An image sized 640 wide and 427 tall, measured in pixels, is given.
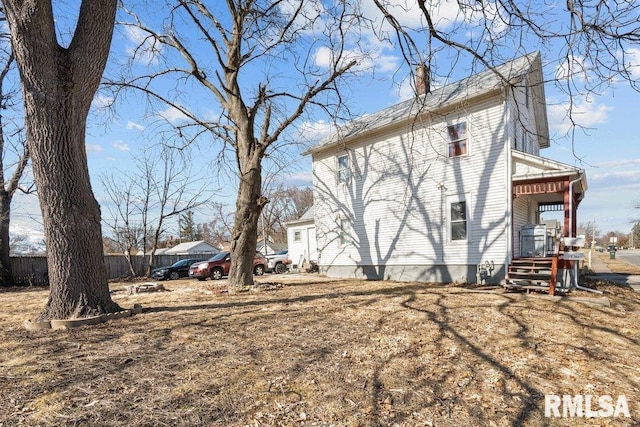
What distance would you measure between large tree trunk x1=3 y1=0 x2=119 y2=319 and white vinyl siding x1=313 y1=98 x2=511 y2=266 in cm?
681

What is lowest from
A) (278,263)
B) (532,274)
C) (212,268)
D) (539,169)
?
(278,263)

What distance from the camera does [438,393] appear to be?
11.8 feet

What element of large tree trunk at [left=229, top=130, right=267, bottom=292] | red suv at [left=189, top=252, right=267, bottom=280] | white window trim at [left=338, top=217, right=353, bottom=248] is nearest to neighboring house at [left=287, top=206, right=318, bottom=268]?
red suv at [left=189, top=252, right=267, bottom=280]

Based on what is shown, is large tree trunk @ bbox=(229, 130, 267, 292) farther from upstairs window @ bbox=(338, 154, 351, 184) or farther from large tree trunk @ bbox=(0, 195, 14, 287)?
large tree trunk @ bbox=(0, 195, 14, 287)

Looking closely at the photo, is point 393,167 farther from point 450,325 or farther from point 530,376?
point 530,376

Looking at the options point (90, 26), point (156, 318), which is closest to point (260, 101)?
point (90, 26)

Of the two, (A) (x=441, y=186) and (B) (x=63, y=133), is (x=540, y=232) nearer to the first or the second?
(A) (x=441, y=186)

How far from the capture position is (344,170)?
15.1m

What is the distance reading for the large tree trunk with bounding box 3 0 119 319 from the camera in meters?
5.30

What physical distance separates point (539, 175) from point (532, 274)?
8.44 feet

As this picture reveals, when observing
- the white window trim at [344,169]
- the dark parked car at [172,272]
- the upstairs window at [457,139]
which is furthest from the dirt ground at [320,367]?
the dark parked car at [172,272]

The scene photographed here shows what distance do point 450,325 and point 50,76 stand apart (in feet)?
23.0

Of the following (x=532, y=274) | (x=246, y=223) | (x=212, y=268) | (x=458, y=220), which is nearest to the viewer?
(x=532, y=274)

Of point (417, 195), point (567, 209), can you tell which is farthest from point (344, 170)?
point (567, 209)
